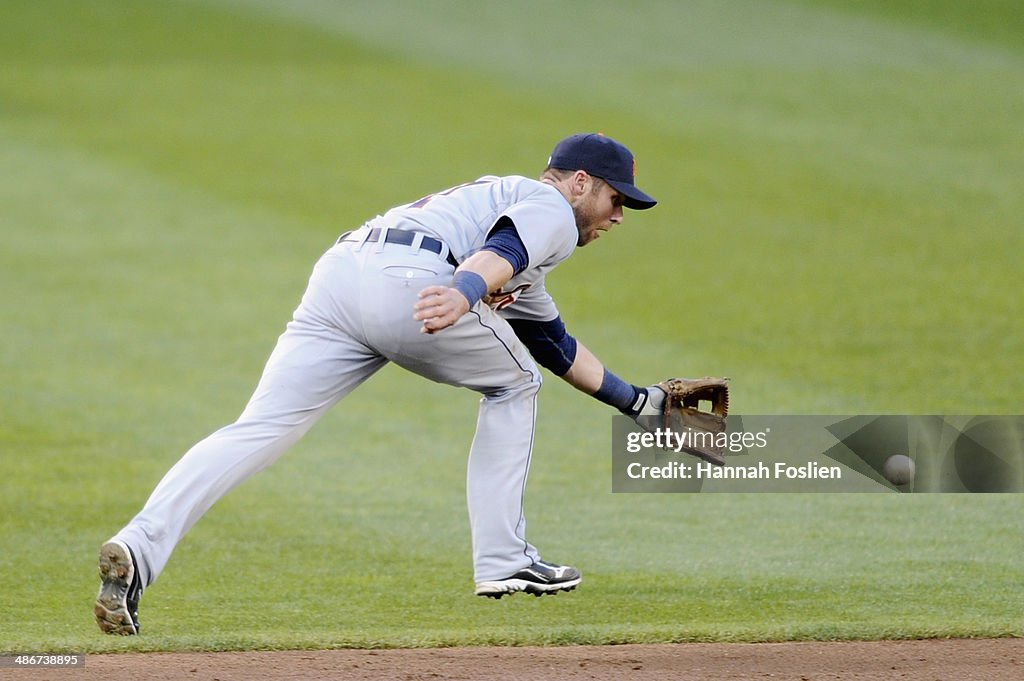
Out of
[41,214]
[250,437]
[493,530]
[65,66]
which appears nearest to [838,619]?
[493,530]

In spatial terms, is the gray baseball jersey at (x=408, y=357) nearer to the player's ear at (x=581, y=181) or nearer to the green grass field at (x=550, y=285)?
the player's ear at (x=581, y=181)

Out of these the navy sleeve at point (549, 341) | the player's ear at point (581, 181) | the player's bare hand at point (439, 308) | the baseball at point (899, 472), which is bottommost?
the baseball at point (899, 472)

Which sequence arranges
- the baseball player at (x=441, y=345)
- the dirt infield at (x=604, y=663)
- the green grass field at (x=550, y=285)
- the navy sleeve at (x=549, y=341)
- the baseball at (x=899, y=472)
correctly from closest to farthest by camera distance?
the baseball player at (x=441, y=345) < the dirt infield at (x=604, y=663) < the navy sleeve at (x=549, y=341) < the green grass field at (x=550, y=285) < the baseball at (x=899, y=472)

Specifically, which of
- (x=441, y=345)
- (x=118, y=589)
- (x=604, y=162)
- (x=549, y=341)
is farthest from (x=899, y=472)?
(x=118, y=589)

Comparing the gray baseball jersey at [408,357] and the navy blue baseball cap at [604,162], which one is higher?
the navy blue baseball cap at [604,162]

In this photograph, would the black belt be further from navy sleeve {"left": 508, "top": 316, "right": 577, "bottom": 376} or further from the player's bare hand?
navy sleeve {"left": 508, "top": 316, "right": 577, "bottom": 376}

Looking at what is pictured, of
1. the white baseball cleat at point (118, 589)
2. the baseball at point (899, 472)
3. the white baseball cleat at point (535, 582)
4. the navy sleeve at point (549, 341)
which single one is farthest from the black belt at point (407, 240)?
the baseball at point (899, 472)

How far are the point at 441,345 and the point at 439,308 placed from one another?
493mm

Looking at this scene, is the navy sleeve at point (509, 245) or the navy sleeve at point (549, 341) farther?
the navy sleeve at point (549, 341)

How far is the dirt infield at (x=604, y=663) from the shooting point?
457cm

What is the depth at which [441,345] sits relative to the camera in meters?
4.64

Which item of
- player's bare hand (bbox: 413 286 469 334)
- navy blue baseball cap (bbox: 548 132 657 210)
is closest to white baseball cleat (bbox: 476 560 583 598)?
player's bare hand (bbox: 413 286 469 334)

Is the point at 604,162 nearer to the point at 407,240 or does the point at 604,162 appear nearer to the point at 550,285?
the point at 407,240

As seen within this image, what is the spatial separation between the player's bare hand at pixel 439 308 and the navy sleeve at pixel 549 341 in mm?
1020
